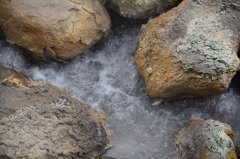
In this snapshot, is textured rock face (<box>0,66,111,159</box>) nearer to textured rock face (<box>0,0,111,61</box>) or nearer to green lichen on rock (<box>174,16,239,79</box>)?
textured rock face (<box>0,0,111,61</box>)

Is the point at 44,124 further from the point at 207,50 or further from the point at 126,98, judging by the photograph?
the point at 207,50

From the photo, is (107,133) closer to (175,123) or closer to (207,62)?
(175,123)

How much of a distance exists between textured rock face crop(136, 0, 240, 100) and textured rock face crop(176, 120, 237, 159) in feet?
1.05

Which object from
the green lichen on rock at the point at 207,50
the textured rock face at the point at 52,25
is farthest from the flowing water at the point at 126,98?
the green lichen on rock at the point at 207,50

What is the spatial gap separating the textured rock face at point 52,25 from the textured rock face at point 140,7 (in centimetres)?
20

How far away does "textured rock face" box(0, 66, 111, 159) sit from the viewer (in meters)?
1.98

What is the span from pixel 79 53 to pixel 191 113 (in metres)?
1.26

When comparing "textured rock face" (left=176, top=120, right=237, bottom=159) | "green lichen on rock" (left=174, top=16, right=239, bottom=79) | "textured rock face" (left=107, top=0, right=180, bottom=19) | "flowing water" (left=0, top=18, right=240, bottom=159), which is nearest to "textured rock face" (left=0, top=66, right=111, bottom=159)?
"flowing water" (left=0, top=18, right=240, bottom=159)

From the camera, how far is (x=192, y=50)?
2287mm

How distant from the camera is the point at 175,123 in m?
2.70

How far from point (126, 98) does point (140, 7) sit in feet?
2.99

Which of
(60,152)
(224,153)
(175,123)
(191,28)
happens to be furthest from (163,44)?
(60,152)

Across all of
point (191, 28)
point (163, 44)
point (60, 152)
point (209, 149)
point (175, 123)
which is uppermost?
point (191, 28)

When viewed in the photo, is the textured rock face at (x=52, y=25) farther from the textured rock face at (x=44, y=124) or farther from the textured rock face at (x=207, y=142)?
the textured rock face at (x=207, y=142)
